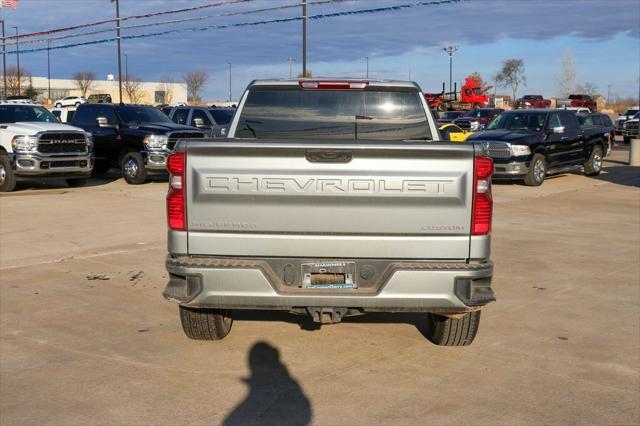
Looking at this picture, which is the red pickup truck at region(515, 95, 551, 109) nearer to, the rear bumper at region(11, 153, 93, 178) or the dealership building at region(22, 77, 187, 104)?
the rear bumper at region(11, 153, 93, 178)

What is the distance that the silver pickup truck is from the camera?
185 inches

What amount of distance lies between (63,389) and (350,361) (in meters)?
2.06

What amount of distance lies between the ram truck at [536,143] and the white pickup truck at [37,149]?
31.9ft

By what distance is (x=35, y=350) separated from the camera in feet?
18.9

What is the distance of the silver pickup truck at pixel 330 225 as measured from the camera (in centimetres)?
469

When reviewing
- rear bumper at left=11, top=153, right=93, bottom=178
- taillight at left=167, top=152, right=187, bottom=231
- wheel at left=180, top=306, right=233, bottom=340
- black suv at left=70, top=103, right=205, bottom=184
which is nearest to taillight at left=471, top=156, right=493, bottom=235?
taillight at left=167, top=152, right=187, bottom=231

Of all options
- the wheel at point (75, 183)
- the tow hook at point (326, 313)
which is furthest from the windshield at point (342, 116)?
the wheel at point (75, 183)

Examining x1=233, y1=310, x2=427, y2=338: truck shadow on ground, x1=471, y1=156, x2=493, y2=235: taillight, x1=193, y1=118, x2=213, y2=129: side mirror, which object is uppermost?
x1=193, y1=118, x2=213, y2=129: side mirror

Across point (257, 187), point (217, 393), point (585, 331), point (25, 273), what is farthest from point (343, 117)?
point (25, 273)

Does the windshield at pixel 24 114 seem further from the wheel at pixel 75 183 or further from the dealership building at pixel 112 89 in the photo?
the dealership building at pixel 112 89

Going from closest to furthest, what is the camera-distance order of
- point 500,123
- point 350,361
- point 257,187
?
point 257,187 < point 350,361 < point 500,123

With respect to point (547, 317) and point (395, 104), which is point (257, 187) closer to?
point (395, 104)

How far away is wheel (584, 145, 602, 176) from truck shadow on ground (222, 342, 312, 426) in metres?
19.0

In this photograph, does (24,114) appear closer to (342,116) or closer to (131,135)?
(131,135)
